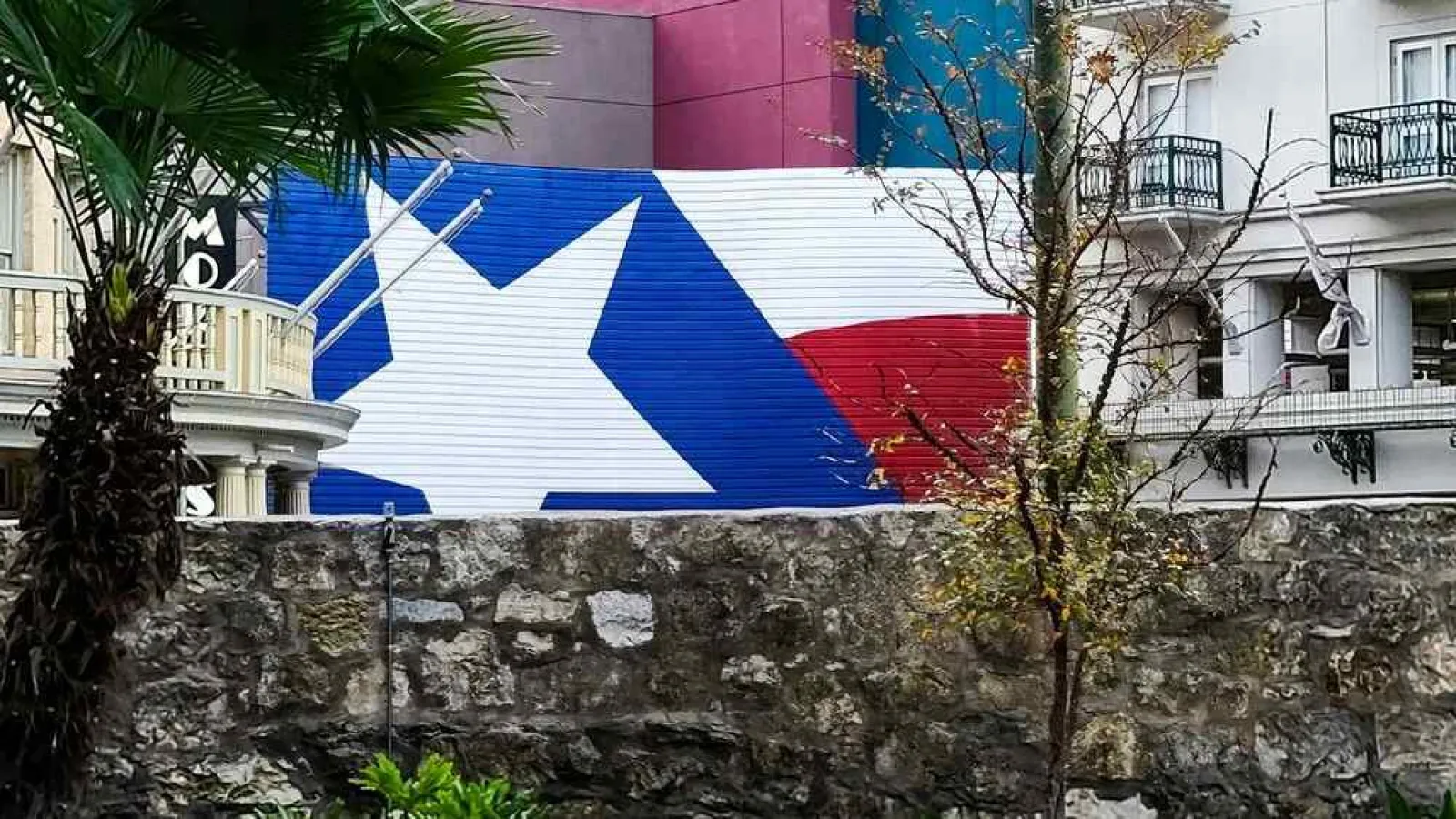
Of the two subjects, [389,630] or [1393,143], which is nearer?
[389,630]

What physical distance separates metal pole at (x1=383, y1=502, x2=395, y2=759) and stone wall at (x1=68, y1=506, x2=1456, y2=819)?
0.07 feet

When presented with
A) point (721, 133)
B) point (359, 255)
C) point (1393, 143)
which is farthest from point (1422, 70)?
point (359, 255)

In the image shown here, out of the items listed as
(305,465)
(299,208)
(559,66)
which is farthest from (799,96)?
(305,465)

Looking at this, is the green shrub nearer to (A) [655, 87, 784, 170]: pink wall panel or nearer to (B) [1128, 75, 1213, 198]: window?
(B) [1128, 75, 1213, 198]: window

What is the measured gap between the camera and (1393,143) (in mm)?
30406

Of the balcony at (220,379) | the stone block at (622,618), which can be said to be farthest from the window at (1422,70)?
the stone block at (622,618)

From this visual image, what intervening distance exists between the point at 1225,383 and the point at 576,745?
25.0 m

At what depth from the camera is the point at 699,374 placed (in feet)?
97.2

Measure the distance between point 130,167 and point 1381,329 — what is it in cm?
2565

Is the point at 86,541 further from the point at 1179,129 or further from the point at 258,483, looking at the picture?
the point at 1179,129

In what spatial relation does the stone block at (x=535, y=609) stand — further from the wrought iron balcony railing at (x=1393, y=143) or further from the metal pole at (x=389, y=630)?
the wrought iron balcony railing at (x=1393, y=143)

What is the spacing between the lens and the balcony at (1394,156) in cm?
2978

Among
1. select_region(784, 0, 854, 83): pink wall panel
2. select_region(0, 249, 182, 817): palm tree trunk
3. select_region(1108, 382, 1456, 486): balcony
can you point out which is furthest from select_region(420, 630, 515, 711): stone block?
select_region(784, 0, 854, 83): pink wall panel

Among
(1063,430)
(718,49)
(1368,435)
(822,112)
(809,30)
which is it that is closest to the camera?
(1063,430)
